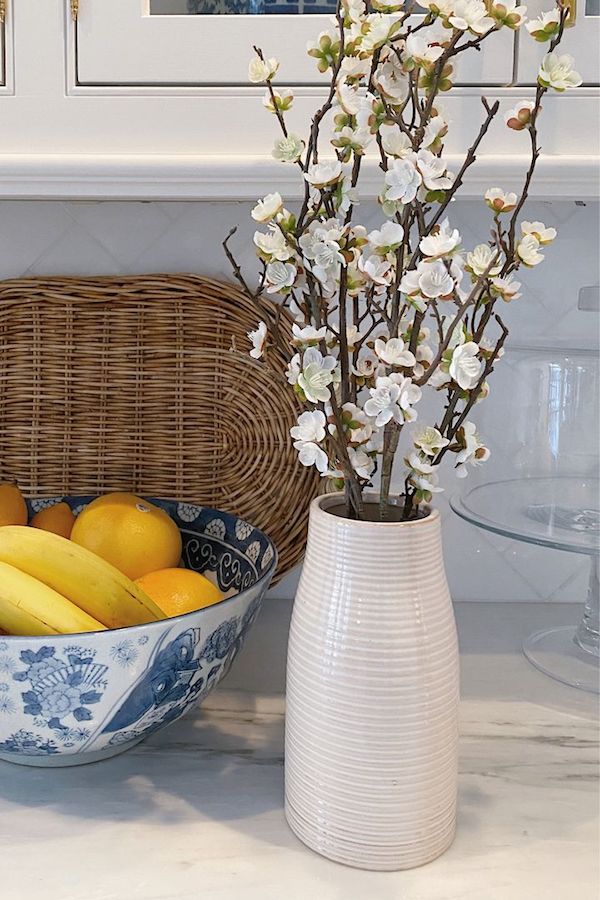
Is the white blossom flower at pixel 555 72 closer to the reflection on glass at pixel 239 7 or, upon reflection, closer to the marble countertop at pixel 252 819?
the reflection on glass at pixel 239 7

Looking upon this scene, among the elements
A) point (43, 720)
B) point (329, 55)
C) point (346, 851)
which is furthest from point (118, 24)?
point (346, 851)

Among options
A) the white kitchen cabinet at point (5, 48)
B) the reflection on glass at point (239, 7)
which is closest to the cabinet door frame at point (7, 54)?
the white kitchen cabinet at point (5, 48)

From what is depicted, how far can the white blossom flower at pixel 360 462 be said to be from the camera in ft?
2.00

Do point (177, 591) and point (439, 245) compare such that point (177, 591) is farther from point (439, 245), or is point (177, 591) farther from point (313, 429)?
point (439, 245)

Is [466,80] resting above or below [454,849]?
above

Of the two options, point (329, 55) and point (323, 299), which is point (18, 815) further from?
point (329, 55)

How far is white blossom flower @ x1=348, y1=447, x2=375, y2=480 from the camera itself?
0.61 meters

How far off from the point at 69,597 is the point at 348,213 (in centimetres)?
36

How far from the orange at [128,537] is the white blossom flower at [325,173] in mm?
417

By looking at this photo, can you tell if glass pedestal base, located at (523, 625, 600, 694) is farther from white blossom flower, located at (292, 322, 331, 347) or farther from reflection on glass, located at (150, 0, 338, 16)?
reflection on glass, located at (150, 0, 338, 16)

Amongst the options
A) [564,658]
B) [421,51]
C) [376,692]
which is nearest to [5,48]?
[421,51]

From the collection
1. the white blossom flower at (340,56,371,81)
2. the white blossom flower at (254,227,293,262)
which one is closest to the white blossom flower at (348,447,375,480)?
the white blossom flower at (254,227,293,262)

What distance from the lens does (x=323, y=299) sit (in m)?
0.63

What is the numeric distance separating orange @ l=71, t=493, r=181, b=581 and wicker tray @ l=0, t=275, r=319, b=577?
157 millimetres
